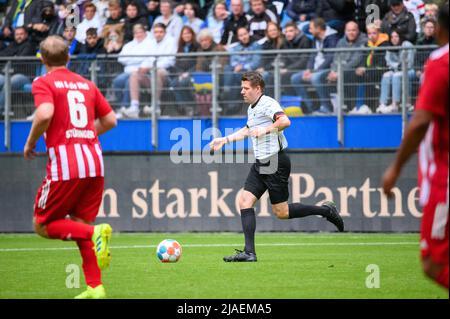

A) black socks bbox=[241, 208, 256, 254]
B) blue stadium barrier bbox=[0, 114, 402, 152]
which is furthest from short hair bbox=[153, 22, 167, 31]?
black socks bbox=[241, 208, 256, 254]

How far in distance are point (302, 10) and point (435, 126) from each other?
558 inches

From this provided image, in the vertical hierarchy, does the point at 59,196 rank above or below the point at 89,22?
below

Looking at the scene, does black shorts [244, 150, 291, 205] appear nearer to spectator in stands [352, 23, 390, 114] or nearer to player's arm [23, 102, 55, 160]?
player's arm [23, 102, 55, 160]

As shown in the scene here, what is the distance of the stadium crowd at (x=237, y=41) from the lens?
59.6ft

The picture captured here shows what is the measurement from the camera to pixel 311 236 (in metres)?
17.8

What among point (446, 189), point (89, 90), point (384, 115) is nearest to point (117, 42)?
point (384, 115)

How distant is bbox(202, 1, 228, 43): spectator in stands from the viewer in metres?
19.9

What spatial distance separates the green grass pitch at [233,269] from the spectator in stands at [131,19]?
5.15 metres

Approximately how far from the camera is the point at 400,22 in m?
18.5

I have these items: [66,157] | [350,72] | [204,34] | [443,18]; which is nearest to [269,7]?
[204,34]

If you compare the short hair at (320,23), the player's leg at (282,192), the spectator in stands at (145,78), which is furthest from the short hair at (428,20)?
the player's leg at (282,192)

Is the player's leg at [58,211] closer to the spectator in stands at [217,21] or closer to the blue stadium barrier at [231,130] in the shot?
the blue stadium barrier at [231,130]

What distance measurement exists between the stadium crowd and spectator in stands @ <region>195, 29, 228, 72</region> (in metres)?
0.02

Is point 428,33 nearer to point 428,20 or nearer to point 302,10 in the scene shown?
point 428,20
